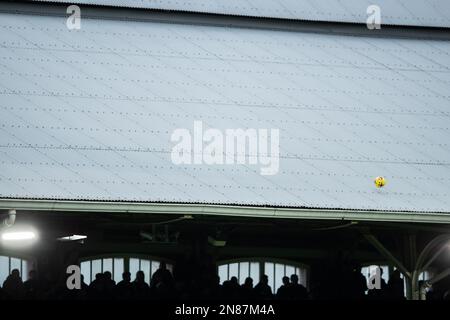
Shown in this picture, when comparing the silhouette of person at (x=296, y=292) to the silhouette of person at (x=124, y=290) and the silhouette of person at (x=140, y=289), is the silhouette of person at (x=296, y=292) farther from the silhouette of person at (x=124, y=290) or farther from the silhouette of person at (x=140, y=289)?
the silhouette of person at (x=124, y=290)

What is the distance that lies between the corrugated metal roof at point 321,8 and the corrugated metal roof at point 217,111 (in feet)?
1.09

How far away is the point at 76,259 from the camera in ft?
59.1

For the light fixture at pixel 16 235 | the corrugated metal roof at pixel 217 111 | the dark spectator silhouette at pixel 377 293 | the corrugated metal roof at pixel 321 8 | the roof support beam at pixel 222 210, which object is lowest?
the dark spectator silhouette at pixel 377 293

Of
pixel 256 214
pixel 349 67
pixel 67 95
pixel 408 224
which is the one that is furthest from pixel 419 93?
pixel 67 95

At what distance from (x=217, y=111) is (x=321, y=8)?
9.34ft

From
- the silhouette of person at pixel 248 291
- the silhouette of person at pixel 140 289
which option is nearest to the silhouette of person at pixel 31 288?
the silhouette of person at pixel 140 289

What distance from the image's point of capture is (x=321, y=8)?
1577 cm

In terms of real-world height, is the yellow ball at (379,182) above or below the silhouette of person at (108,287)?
above

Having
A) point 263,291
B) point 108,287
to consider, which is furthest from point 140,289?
point 263,291

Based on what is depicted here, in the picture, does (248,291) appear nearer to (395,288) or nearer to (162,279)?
(162,279)

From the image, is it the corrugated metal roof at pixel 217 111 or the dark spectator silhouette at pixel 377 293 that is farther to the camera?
the dark spectator silhouette at pixel 377 293

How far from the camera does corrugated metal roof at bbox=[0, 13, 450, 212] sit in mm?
13773

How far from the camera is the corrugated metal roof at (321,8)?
50.1 feet
